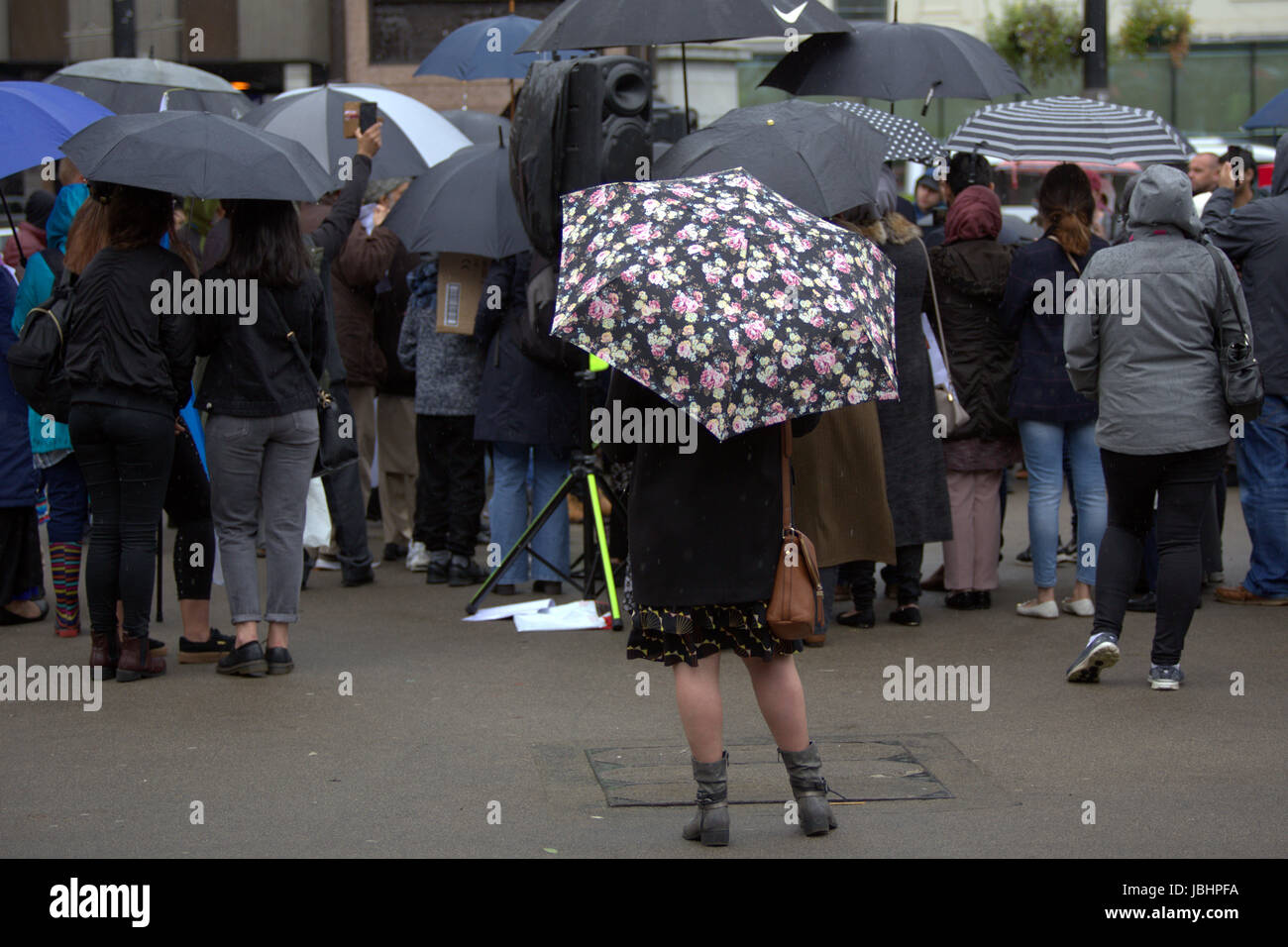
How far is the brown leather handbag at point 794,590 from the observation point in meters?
4.88

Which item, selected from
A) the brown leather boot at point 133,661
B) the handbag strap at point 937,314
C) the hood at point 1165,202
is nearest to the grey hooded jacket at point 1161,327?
the hood at point 1165,202

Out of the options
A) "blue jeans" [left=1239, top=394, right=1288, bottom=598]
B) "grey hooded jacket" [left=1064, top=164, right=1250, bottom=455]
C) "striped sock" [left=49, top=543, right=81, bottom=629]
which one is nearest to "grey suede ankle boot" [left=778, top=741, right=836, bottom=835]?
"grey hooded jacket" [left=1064, top=164, right=1250, bottom=455]

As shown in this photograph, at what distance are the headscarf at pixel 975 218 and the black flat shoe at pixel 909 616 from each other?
1.89 metres

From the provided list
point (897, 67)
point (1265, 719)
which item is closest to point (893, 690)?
point (1265, 719)

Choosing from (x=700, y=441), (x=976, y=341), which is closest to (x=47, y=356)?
(x=700, y=441)

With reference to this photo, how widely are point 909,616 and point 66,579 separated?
404 centimetres

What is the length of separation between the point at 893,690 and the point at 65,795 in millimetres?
3244

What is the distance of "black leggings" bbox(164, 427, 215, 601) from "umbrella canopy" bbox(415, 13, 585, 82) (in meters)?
5.22

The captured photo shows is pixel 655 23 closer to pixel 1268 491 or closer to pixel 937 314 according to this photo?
pixel 937 314

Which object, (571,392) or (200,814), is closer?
(200,814)

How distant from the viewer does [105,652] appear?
23.8ft

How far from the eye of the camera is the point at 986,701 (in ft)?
22.3

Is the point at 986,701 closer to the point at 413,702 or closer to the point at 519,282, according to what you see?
the point at 413,702

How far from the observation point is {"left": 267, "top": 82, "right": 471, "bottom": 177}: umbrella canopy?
1030cm
